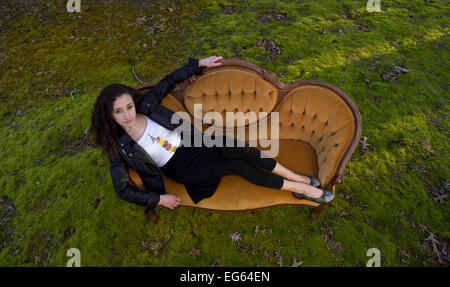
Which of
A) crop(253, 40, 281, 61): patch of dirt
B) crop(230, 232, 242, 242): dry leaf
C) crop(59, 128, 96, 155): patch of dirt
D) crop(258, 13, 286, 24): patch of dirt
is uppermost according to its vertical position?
crop(258, 13, 286, 24): patch of dirt

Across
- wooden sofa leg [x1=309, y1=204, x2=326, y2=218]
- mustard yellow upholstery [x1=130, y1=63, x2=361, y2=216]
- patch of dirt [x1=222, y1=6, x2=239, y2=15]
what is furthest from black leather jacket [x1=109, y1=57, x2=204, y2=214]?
patch of dirt [x1=222, y1=6, x2=239, y2=15]

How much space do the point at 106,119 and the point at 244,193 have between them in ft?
5.99

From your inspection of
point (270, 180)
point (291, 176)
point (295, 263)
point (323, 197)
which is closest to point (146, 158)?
point (270, 180)

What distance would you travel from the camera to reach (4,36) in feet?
19.7

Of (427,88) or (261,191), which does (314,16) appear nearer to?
(427,88)

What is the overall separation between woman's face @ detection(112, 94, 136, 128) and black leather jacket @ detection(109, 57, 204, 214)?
20 centimetres

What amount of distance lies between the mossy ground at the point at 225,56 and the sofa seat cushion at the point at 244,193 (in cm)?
58

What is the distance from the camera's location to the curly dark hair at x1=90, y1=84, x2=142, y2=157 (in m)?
2.31

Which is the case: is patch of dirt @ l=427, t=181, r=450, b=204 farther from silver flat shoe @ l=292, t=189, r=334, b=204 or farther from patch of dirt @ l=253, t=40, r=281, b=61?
patch of dirt @ l=253, t=40, r=281, b=61

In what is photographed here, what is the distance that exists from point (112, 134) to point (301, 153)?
2.40 meters

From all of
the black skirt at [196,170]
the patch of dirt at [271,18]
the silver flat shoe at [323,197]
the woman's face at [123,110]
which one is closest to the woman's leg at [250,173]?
the black skirt at [196,170]

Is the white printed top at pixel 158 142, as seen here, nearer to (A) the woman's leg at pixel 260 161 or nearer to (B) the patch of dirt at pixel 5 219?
(A) the woman's leg at pixel 260 161

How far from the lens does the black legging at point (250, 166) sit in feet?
8.71
